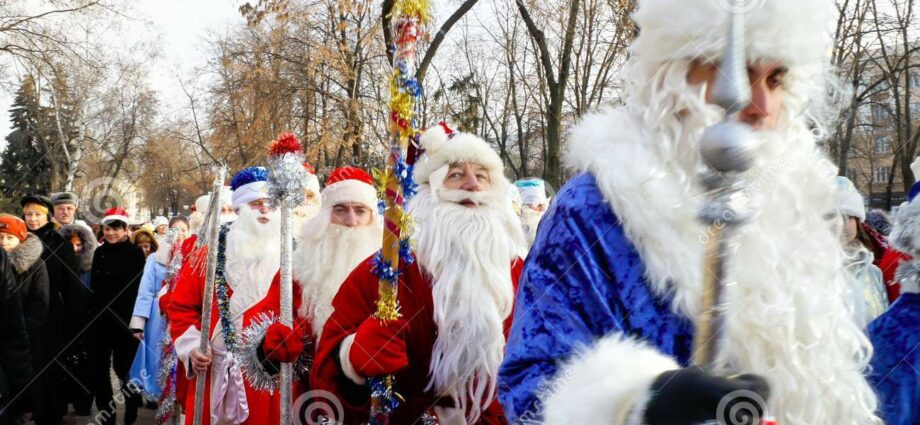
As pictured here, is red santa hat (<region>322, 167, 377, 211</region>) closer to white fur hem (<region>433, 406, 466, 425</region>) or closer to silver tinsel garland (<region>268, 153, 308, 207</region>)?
silver tinsel garland (<region>268, 153, 308, 207</region>)

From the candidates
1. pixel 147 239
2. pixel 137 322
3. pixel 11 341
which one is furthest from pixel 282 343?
pixel 147 239

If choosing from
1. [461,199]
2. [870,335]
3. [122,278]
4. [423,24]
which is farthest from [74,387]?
[870,335]

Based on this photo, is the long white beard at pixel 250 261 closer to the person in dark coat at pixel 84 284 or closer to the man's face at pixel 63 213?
the person in dark coat at pixel 84 284

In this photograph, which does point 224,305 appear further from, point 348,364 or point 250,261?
point 348,364

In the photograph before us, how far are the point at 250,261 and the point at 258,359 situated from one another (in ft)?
3.31

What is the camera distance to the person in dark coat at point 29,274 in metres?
6.60

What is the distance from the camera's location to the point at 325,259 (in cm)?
491

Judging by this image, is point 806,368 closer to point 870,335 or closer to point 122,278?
point 870,335

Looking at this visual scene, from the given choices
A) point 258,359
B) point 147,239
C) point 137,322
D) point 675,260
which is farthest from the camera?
point 147,239

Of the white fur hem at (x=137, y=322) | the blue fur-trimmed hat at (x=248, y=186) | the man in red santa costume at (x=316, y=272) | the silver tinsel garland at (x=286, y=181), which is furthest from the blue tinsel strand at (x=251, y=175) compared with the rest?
the white fur hem at (x=137, y=322)

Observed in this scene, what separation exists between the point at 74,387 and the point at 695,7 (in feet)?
26.1

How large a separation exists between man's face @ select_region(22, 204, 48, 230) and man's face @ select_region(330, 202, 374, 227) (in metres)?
4.05

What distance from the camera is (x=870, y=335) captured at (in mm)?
2523

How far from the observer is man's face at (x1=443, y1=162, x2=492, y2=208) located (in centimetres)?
411
